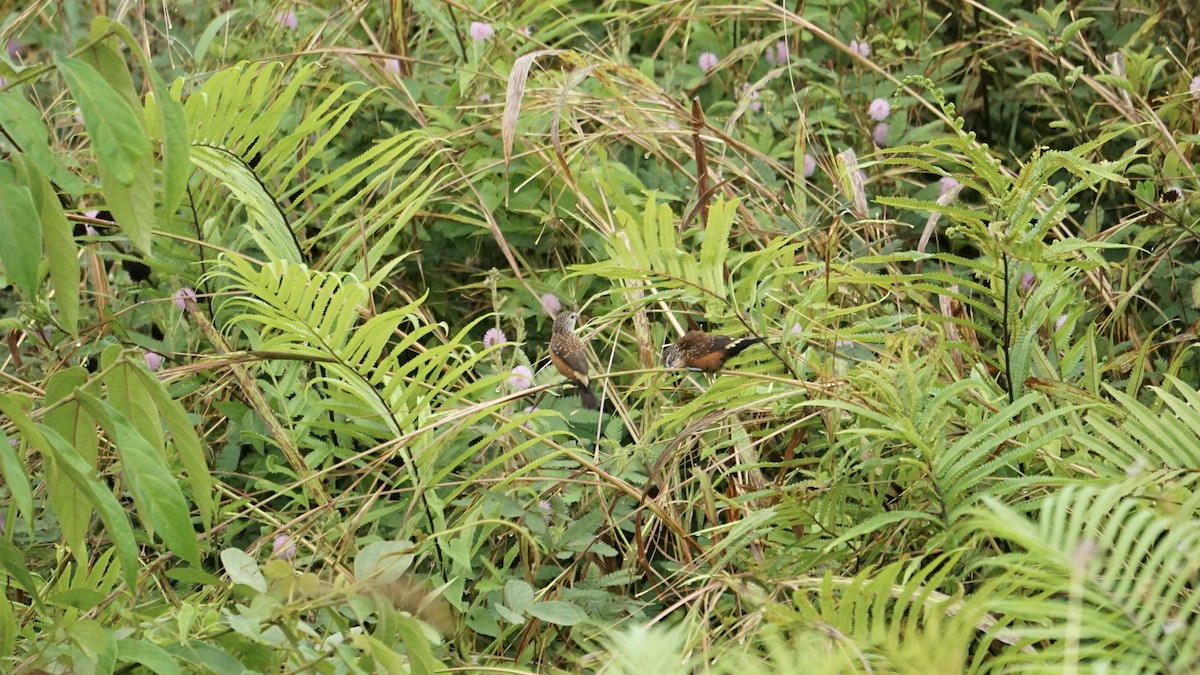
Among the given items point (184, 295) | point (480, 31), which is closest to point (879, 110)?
point (480, 31)

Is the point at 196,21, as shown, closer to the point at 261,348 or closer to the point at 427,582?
the point at 261,348

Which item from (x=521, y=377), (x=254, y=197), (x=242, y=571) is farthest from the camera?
(x=254, y=197)

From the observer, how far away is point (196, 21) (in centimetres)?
434

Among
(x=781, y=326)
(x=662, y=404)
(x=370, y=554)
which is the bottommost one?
(x=662, y=404)

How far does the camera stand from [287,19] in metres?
3.81

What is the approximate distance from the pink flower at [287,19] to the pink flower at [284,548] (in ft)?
5.86

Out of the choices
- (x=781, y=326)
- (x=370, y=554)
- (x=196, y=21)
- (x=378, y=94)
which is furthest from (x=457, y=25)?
(x=370, y=554)

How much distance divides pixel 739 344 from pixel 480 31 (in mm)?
1632

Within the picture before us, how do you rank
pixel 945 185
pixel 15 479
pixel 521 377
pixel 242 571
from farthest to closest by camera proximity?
pixel 945 185 → pixel 521 377 → pixel 242 571 → pixel 15 479

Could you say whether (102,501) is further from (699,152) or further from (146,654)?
(699,152)

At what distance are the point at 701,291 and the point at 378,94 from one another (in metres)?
1.71

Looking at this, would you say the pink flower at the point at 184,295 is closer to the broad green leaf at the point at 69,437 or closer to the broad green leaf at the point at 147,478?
the broad green leaf at the point at 69,437

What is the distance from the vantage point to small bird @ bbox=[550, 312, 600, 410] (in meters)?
2.58

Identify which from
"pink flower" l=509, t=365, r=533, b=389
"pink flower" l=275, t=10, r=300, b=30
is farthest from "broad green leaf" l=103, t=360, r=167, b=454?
"pink flower" l=275, t=10, r=300, b=30
